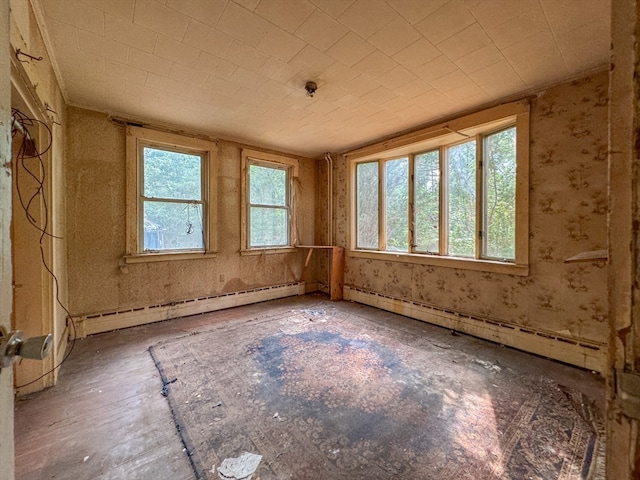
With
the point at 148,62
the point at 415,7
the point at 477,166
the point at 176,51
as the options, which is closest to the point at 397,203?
the point at 477,166

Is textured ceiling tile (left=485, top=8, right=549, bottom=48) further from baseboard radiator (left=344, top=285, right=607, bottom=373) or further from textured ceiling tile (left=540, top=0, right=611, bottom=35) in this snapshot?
baseboard radiator (left=344, top=285, right=607, bottom=373)

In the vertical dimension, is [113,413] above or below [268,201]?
below

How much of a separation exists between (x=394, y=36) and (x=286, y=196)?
3108mm

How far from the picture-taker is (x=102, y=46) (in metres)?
1.92

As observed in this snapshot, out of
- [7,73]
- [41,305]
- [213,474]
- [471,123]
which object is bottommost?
[213,474]

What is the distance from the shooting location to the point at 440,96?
262 centimetres

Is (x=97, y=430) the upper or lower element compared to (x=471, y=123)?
lower

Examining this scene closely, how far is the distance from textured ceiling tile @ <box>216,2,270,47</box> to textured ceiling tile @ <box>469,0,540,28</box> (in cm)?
131

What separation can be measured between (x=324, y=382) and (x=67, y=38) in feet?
10.2

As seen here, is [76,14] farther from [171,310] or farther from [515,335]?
[515,335]

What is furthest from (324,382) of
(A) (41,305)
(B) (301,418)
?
(A) (41,305)

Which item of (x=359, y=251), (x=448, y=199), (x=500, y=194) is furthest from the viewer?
(x=359, y=251)

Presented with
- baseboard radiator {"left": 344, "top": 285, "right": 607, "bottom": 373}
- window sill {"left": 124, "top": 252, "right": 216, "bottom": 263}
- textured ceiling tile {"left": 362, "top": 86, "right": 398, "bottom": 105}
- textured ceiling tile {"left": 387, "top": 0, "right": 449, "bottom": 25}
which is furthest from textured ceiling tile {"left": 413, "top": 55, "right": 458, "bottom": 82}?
window sill {"left": 124, "top": 252, "right": 216, "bottom": 263}

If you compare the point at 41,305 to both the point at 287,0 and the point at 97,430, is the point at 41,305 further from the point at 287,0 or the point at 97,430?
the point at 287,0
